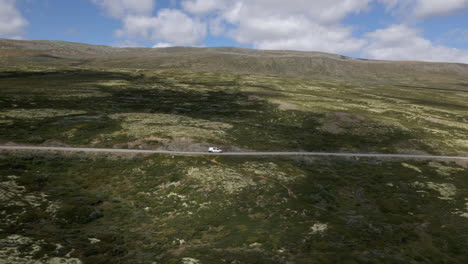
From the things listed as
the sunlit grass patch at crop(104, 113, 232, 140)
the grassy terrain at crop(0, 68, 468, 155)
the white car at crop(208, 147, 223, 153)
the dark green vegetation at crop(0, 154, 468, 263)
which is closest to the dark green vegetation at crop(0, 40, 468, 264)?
the dark green vegetation at crop(0, 154, 468, 263)

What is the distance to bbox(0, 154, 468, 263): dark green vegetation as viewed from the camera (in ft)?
96.2

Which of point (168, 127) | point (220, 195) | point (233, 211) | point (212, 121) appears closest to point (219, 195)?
point (220, 195)

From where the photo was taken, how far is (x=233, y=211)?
1511 inches

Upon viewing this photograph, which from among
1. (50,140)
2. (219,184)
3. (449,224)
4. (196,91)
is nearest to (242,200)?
(219,184)

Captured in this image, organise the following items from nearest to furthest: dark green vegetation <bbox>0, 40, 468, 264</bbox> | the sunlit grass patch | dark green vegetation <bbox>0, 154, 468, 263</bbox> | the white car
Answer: dark green vegetation <bbox>0, 154, 468, 263</bbox> < dark green vegetation <bbox>0, 40, 468, 264</bbox> < the white car < the sunlit grass patch

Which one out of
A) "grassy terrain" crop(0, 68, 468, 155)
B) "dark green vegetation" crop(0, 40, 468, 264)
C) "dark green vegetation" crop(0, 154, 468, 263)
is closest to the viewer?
"dark green vegetation" crop(0, 154, 468, 263)

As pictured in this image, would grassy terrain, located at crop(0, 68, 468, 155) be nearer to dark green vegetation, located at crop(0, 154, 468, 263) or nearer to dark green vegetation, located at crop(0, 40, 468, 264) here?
dark green vegetation, located at crop(0, 40, 468, 264)

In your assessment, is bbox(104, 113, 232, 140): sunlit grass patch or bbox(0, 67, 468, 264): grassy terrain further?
bbox(104, 113, 232, 140): sunlit grass patch

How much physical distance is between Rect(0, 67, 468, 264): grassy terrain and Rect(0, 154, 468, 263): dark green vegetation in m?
0.17

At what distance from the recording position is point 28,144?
55.4 meters

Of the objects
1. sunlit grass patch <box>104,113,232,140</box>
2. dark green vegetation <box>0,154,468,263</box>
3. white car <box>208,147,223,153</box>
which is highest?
sunlit grass patch <box>104,113,232,140</box>

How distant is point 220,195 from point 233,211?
4148 millimetres

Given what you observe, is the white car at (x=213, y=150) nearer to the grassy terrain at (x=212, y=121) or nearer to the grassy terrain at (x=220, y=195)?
the grassy terrain at (x=212, y=121)

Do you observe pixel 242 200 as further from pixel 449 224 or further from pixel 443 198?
pixel 443 198
